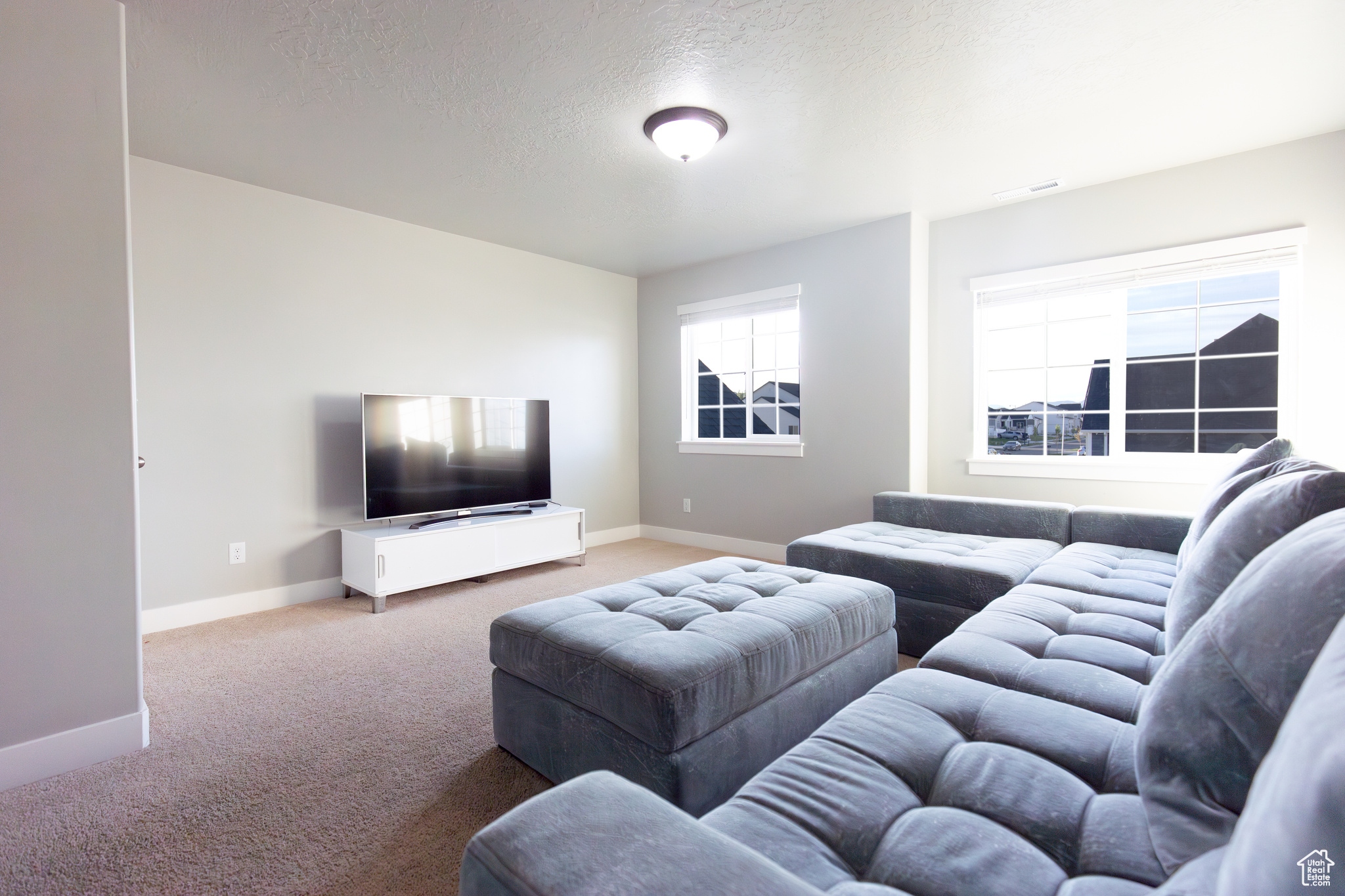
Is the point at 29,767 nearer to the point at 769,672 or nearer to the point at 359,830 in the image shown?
the point at 359,830

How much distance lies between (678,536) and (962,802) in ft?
14.7

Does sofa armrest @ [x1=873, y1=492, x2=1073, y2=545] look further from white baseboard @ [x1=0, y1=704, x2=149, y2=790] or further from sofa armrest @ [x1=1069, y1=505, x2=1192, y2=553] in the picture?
white baseboard @ [x1=0, y1=704, x2=149, y2=790]

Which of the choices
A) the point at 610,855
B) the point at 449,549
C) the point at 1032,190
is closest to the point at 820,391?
the point at 1032,190

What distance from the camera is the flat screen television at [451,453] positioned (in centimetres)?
367

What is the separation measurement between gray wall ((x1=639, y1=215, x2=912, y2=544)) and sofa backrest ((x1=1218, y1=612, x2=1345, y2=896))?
367 centimetres

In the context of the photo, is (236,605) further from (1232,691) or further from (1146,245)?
(1146,245)

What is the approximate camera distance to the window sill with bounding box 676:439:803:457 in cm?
461

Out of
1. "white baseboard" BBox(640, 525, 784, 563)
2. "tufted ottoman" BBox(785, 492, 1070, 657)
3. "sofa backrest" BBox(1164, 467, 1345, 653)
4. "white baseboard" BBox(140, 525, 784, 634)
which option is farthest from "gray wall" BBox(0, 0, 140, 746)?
→ "white baseboard" BBox(640, 525, 784, 563)

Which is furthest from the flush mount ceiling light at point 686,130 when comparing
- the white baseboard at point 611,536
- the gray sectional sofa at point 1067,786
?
the white baseboard at point 611,536

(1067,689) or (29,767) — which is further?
(29,767)

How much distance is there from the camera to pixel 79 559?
1.93 m

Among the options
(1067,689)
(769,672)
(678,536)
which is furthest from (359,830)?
(678,536)

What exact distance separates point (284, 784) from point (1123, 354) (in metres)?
4.43

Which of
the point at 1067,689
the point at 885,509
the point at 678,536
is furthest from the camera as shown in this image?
the point at 678,536
